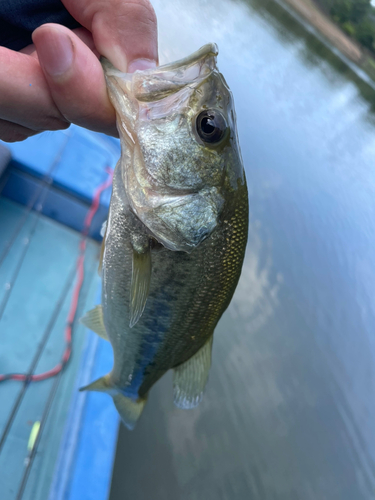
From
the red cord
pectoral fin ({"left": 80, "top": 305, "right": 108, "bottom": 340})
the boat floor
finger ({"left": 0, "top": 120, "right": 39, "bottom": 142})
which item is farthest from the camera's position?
the red cord

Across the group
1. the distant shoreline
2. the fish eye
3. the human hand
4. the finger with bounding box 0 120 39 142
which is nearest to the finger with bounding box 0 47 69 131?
the human hand

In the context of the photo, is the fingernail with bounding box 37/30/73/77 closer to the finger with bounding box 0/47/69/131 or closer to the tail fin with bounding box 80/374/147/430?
the finger with bounding box 0/47/69/131

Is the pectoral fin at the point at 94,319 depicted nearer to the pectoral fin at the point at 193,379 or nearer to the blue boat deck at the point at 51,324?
the pectoral fin at the point at 193,379

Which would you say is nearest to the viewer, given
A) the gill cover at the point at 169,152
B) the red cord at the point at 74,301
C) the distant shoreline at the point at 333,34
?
the gill cover at the point at 169,152

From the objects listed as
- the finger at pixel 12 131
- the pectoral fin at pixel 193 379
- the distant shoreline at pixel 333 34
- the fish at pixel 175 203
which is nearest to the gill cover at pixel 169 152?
the fish at pixel 175 203

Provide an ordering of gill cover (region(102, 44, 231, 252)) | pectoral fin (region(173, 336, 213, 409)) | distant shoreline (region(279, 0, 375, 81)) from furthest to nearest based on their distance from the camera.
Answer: distant shoreline (region(279, 0, 375, 81)) → pectoral fin (region(173, 336, 213, 409)) → gill cover (region(102, 44, 231, 252))

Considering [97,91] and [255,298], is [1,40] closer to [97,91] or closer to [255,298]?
[97,91]

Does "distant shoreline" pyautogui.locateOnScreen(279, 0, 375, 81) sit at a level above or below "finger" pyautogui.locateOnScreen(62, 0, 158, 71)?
above
